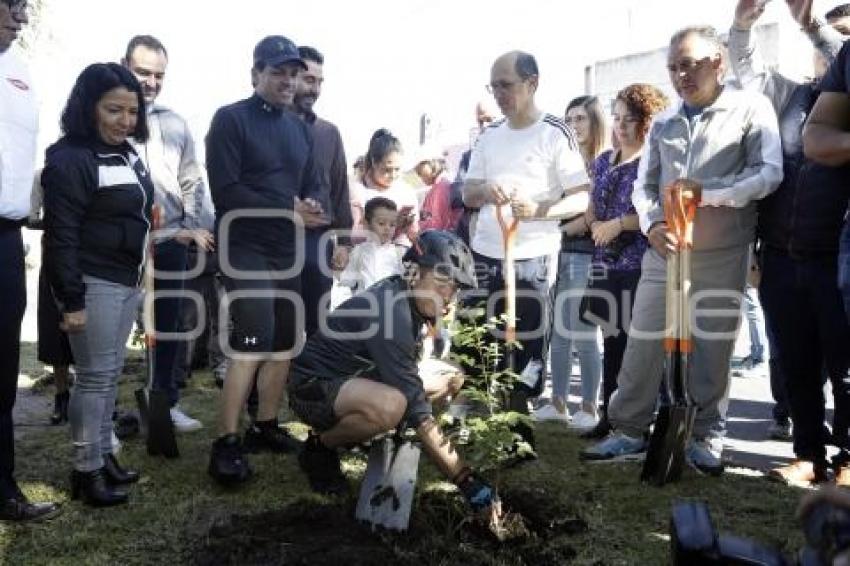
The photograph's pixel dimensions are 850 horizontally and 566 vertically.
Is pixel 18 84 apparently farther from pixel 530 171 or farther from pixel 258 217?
pixel 530 171

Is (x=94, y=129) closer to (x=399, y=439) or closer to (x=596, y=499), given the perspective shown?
(x=399, y=439)

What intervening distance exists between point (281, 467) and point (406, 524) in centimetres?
114

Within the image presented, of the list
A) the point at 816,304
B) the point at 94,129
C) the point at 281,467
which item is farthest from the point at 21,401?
the point at 816,304

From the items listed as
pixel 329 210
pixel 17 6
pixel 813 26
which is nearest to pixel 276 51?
pixel 329 210

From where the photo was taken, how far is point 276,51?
3977 mm

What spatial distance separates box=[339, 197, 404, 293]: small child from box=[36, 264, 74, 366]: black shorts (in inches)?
83.5

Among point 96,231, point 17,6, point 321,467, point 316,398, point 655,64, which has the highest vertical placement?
point 655,64

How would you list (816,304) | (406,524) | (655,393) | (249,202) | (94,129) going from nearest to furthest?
(406,524), (94,129), (816,304), (249,202), (655,393)

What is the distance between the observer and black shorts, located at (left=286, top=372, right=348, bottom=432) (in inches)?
138

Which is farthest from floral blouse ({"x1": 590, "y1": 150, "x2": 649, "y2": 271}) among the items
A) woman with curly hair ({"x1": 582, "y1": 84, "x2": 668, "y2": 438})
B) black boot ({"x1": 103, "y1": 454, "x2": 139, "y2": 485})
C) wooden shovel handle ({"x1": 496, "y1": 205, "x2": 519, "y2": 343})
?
black boot ({"x1": 103, "y1": 454, "x2": 139, "y2": 485})

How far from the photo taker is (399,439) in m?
3.51

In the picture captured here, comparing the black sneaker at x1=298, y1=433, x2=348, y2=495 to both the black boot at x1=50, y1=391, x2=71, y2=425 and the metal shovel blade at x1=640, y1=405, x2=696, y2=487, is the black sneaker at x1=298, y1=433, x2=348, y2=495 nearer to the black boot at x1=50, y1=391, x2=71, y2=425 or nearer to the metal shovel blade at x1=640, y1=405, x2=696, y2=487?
the metal shovel blade at x1=640, y1=405, x2=696, y2=487

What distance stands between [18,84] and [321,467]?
2.11 m

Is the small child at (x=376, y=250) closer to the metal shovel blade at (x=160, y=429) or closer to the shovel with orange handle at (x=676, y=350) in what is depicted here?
the metal shovel blade at (x=160, y=429)
